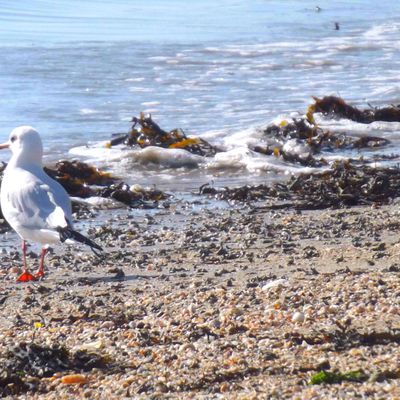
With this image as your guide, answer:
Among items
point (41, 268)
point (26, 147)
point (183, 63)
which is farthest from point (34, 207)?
point (183, 63)

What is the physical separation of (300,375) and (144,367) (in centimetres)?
63

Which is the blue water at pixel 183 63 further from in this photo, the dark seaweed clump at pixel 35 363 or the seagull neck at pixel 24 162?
the dark seaweed clump at pixel 35 363

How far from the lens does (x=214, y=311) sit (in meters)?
4.71

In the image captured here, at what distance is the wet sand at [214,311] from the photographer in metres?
3.74

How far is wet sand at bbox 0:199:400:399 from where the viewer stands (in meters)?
3.74

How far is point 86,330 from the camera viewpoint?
462 cm

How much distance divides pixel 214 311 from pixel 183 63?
1153 cm

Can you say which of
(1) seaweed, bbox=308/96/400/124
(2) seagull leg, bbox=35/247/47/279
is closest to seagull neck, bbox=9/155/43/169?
(2) seagull leg, bbox=35/247/47/279

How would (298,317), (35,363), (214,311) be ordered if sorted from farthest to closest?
1. (214,311)
2. (298,317)
3. (35,363)

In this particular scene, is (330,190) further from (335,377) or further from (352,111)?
(335,377)

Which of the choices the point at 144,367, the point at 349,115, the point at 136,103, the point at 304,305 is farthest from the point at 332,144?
the point at 144,367

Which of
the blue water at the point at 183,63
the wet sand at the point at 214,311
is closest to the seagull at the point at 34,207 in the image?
the wet sand at the point at 214,311

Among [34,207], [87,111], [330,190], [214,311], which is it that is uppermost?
[34,207]

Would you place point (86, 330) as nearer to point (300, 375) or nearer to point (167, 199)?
point (300, 375)
